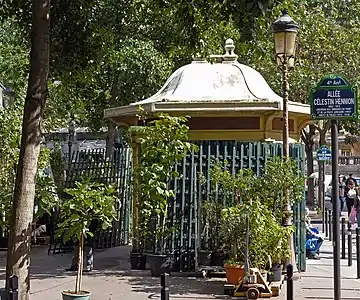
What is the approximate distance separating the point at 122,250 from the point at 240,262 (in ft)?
21.2

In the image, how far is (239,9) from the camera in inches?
340

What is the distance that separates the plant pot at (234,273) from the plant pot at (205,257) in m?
1.97

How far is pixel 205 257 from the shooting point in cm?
1268

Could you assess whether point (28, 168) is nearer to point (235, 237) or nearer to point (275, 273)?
point (235, 237)

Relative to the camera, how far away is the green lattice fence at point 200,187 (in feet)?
41.9

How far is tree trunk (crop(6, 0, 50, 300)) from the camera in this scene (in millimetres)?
7617

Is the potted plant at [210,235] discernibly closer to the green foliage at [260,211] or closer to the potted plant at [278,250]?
the green foliage at [260,211]

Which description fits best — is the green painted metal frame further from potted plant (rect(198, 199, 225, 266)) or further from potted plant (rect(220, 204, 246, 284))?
potted plant (rect(220, 204, 246, 284))

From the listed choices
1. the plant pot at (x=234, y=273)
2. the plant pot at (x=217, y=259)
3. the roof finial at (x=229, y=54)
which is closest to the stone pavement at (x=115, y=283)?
the plant pot at (x=234, y=273)

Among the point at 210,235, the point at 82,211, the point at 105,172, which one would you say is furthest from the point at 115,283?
the point at 105,172

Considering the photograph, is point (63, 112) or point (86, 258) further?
point (63, 112)

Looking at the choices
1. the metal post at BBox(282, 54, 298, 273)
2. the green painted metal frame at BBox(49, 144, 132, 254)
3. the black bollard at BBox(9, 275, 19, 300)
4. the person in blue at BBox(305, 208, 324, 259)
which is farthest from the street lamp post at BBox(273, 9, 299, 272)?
the black bollard at BBox(9, 275, 19, 300)

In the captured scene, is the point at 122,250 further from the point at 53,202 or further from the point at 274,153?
the point at 274,153

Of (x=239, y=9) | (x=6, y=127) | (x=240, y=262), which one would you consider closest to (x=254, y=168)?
(x=240, y=262)
